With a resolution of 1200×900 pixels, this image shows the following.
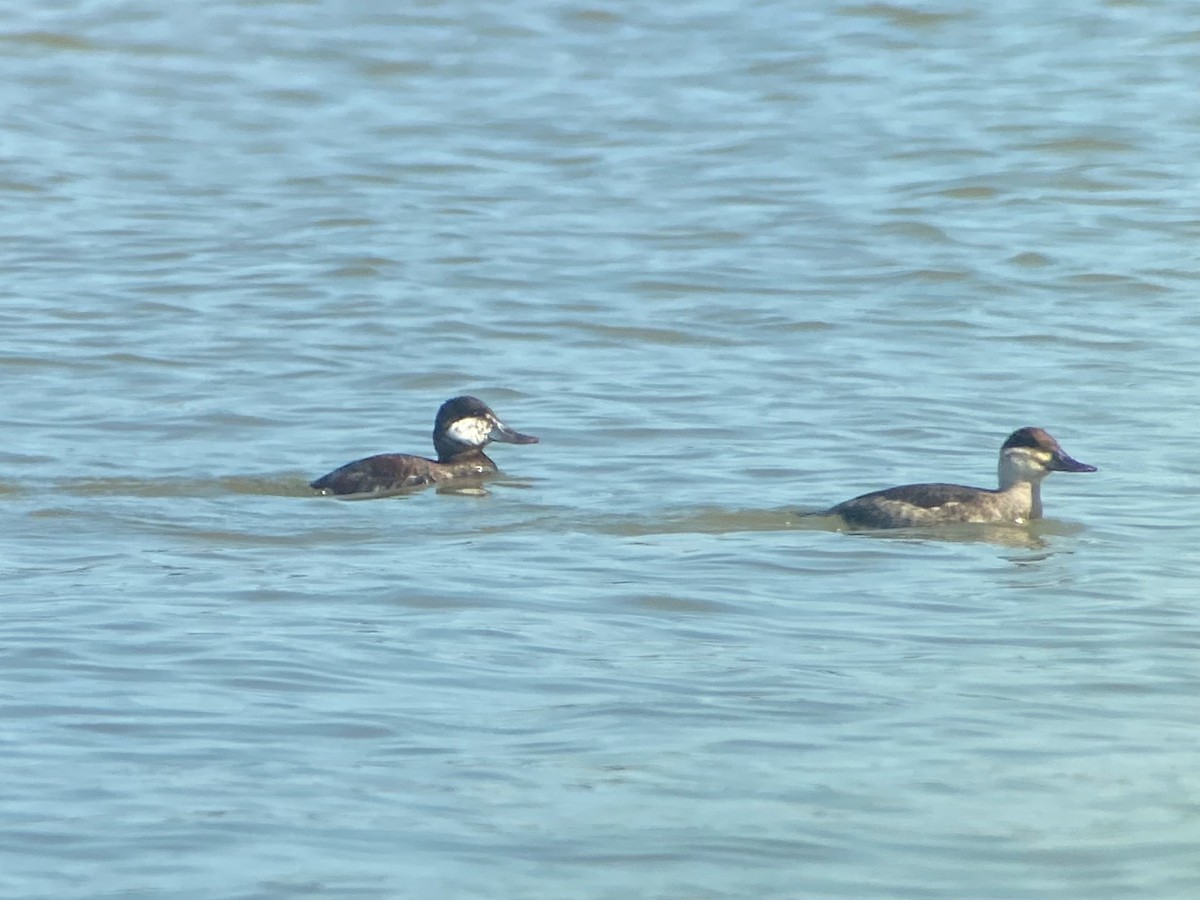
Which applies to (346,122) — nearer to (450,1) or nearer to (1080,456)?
(450,1)

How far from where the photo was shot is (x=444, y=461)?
44.5 feet

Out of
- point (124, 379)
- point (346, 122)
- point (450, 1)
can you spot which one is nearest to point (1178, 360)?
point (124, 379)

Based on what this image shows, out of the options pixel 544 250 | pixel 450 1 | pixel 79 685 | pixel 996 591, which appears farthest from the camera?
pixel 450 1

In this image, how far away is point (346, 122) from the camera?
2536 cm

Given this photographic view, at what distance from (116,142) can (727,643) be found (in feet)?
56.0

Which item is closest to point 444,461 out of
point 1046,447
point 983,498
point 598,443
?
point 598,443

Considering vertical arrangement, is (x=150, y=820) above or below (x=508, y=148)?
below

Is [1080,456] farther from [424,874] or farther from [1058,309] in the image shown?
[424,874]

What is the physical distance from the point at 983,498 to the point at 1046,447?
18.4 inches

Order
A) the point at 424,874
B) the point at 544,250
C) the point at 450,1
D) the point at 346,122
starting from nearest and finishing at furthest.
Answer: the point at 424,874 < the point at 544,250 < the point at 346,122 < the point at 450,1

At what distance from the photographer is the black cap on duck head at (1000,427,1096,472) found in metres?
11.9

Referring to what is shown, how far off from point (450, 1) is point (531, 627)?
864 inches

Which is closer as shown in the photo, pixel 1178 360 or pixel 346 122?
pixel 1178 360

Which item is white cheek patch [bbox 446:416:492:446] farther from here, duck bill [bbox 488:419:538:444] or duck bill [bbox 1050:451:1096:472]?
duck bill [bbox 1050:451:1096:472]
